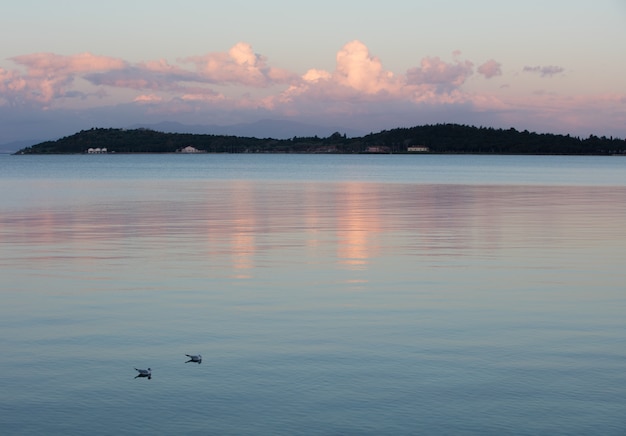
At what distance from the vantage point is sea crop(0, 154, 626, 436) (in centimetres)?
997

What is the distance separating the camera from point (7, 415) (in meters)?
9.88

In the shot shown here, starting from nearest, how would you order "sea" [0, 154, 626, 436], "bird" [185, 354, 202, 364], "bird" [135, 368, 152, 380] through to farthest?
"sea" [0, 154, 626, 436] < "bird" [135, 368, 152, 380] < "bird" [185, 354, 202, 364]

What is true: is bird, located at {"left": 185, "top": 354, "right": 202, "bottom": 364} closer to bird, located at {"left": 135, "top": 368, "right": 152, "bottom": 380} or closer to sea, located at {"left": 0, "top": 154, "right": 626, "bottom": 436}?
sea, located at {"left": 0, "top": 154, "right": 626, "bottom": 436}

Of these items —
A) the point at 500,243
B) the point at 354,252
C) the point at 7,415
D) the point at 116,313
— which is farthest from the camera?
the point at 500,243

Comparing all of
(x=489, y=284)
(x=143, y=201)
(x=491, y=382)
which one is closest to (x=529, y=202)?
(x=143, y=201)

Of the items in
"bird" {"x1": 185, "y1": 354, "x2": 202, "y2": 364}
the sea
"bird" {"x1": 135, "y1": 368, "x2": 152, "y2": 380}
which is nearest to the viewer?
the sea

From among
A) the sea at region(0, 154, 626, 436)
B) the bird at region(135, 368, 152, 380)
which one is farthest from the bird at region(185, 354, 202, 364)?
the bird at region(135, 368, 152, 380)

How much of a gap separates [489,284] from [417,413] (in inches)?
363

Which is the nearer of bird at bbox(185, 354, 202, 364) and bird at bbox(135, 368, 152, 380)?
bird at bbox(135, 368, 152, 380)

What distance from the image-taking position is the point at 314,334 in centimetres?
1386

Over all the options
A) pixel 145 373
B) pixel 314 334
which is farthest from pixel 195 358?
pixel 314 334

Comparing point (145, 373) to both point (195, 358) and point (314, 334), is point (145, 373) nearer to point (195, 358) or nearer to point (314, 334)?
point (195, 358)

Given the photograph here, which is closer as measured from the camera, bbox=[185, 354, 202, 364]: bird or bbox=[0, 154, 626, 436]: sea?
bbox=[0, 154, 626, 436]: sea

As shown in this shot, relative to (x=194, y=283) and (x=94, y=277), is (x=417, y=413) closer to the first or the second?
(x=194, y=283)
